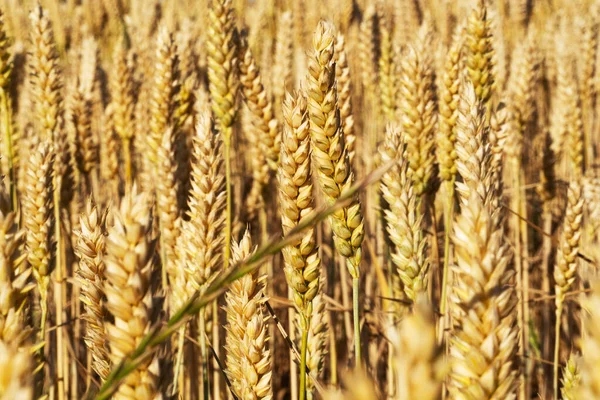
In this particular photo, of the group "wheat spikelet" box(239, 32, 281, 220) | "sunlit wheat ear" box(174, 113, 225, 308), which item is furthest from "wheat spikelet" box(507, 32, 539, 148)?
"sunlit wheat ear" box(174, 113, 225, 308)

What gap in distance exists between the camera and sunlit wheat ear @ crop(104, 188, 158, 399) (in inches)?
25.6

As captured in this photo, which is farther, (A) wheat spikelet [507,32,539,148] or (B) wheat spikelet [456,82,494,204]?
(A) wheat spikelet [507,32,539,148]

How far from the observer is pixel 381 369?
2.46 m

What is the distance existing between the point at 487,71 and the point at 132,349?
178 cm

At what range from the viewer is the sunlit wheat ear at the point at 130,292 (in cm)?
65

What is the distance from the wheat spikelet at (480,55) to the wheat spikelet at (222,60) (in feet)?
2.84

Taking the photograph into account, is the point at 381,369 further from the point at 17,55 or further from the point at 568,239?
the point at 17,55

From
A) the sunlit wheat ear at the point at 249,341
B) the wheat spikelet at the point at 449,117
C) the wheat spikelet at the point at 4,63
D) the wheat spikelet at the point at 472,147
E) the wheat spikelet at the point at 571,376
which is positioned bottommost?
the wheat spikelet at the point at 571,376

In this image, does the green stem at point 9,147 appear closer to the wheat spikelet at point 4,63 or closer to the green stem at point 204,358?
the wheat spikelet at point 4,63

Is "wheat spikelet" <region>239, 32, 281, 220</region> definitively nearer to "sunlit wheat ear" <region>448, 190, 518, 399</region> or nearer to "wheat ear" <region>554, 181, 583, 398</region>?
"wheat ear" <region>554, 181, 583, 398</region>

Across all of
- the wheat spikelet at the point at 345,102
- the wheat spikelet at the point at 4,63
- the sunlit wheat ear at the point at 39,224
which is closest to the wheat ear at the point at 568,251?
the wheat spikelet at the point at 345,102

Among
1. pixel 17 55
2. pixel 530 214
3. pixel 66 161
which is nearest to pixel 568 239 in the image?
pixel 66 161

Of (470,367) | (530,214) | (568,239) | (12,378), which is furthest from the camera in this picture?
(530,214)

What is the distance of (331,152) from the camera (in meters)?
1.09
